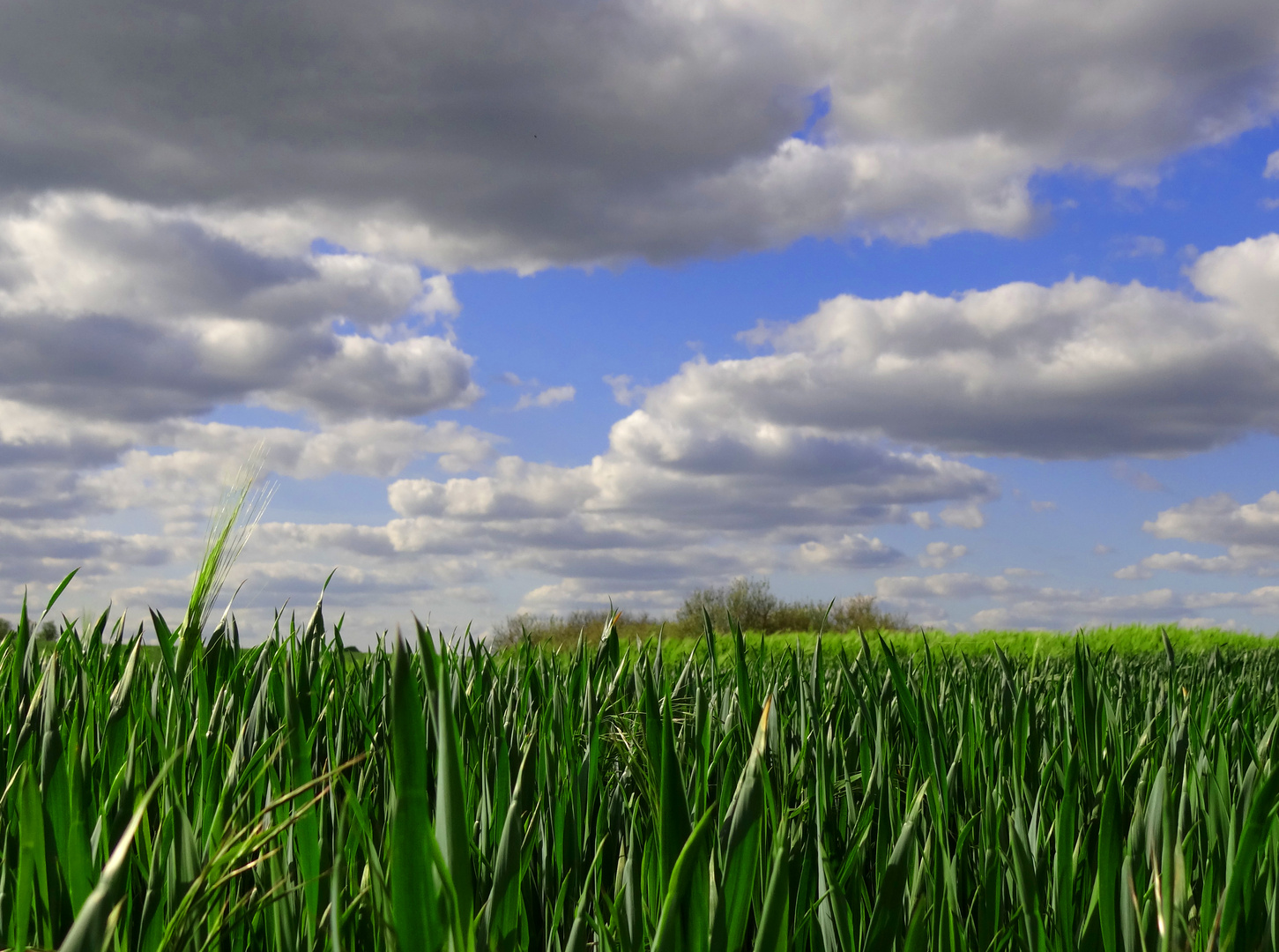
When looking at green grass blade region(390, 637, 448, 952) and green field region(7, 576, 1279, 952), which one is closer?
green grass blade region(390, 637, 448, 952)

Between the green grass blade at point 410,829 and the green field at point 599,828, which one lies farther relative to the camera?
the green field at point 599,828

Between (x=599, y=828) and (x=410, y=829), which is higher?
(x=410, y=829)

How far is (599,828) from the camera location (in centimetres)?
139

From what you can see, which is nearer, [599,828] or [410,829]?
[410,829]

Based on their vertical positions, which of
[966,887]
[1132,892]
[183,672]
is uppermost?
[183,672]

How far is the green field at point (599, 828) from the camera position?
2.63ft

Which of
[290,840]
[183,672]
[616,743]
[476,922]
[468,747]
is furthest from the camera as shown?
[183,672]

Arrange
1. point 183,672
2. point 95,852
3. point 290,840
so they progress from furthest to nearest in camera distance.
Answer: point 183,672 < point 95,852 < point 290,840

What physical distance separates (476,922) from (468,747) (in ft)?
2.83

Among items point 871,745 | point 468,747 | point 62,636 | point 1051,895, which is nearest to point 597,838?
point 468,747

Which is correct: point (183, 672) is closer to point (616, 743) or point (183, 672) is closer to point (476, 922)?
point (616, 743)

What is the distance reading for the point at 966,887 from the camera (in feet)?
4.29

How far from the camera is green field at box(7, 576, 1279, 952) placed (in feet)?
2.63

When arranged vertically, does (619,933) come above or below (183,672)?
below
